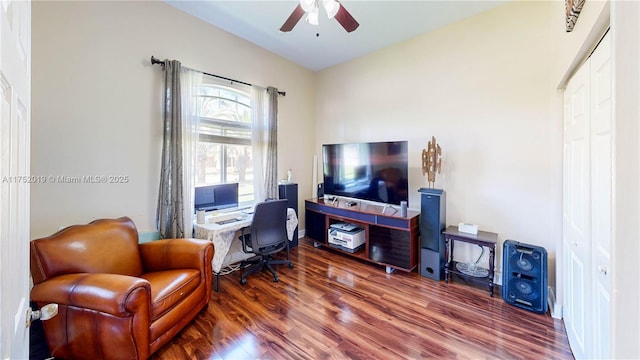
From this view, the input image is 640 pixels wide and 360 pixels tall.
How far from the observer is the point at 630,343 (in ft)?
1.28

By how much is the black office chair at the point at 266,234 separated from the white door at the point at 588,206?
2.59 meters

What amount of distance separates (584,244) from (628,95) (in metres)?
1.74

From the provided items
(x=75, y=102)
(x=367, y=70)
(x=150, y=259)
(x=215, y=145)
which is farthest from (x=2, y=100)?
(x=367, y=70)

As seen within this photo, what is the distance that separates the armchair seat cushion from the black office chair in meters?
0.79

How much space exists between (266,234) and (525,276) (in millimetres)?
2683

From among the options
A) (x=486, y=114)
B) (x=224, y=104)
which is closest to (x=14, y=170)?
(x=224, y=104)

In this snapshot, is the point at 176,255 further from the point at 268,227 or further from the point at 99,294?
the point at 268,227

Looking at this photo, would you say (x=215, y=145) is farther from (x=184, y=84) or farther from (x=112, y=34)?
(x=112, y=34)

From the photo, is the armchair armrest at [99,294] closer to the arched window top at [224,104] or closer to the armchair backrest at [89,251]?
the armchair backrest at [89,251]

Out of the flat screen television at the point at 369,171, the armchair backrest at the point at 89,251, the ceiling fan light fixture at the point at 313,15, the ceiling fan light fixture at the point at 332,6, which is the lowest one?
the armchair backrest at the point at 89,251

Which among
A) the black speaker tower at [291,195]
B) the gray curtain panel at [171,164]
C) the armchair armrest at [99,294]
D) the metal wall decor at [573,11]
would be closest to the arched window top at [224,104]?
the gray curtain panel at [171,164]

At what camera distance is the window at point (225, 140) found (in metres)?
3.16

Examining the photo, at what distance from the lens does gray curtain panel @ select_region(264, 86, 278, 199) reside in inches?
146

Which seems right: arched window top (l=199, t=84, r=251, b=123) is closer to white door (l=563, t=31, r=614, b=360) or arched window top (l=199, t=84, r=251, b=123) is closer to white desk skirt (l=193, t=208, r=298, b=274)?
white desk skirt (l=193, t=208, r=298, b=274)
